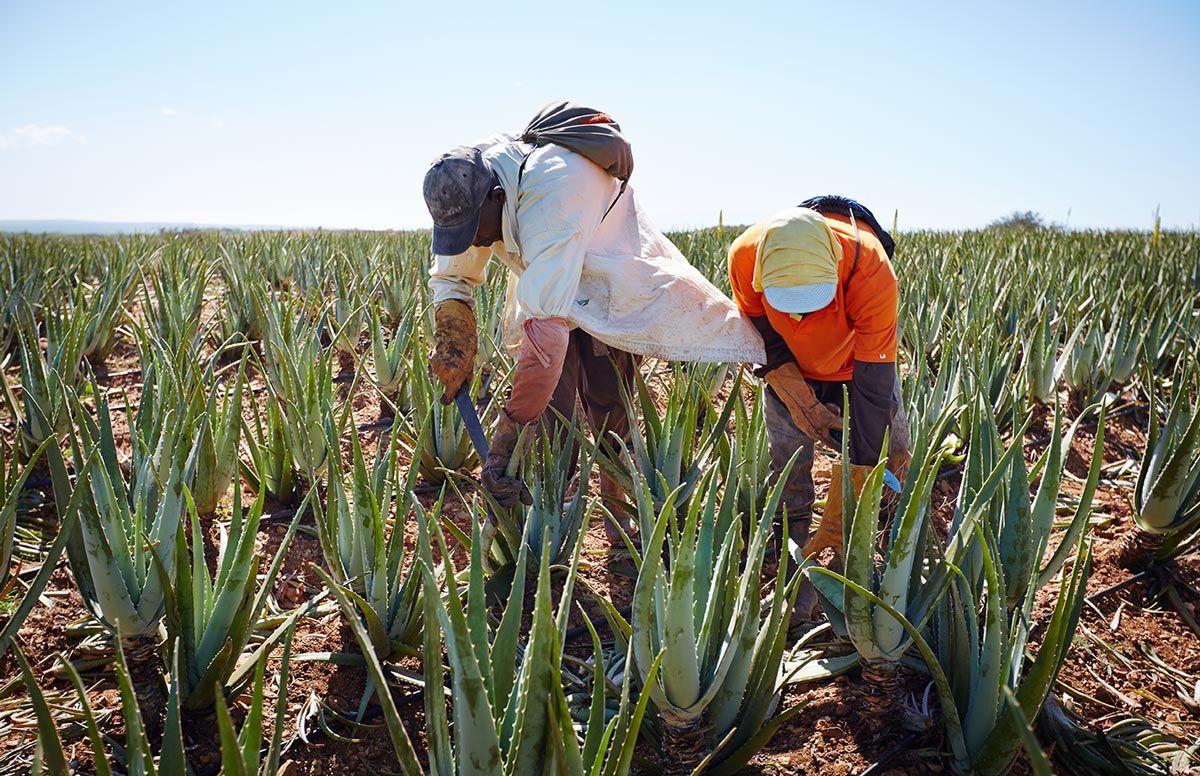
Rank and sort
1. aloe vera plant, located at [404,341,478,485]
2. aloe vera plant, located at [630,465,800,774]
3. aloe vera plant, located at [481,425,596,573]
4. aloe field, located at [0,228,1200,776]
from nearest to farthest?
aloe field, located at [0,228,1200,776]
aloe vera plant, located at [630,465,800,774]
aloe vera plant, located at [481,425,596,573]
aloe vera plant, located at [404,341,478,485]

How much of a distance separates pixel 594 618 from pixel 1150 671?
1257 mm

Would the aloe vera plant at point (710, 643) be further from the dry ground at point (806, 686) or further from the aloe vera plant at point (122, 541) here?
the aloe vera plant at point (122, 541)

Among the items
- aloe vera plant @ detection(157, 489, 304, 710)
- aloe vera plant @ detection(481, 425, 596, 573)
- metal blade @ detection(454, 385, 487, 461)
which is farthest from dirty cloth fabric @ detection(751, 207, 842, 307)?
aloe vera plant @ detection(157, 489, 304, 710)

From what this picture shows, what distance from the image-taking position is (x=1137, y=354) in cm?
321

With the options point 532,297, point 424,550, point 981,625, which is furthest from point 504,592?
point 981,625

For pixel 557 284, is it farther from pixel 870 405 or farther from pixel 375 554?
pixel 870 405

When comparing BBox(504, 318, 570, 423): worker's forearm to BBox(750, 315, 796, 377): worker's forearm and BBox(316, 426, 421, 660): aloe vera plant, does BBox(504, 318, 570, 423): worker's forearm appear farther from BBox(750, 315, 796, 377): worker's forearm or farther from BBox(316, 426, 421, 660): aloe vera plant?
BBox(750, 315, 796, 377): worker's forearm

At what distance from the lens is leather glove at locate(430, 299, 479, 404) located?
6.92 ft

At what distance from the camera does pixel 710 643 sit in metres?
1.27

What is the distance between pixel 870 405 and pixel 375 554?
4.01ft

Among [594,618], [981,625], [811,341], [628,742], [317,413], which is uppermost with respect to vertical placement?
[811,341]

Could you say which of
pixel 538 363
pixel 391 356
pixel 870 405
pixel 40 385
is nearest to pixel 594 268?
pixel 538 363

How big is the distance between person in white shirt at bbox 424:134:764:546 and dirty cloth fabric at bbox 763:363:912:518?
24cm

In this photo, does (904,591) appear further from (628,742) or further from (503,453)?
(503,453)
